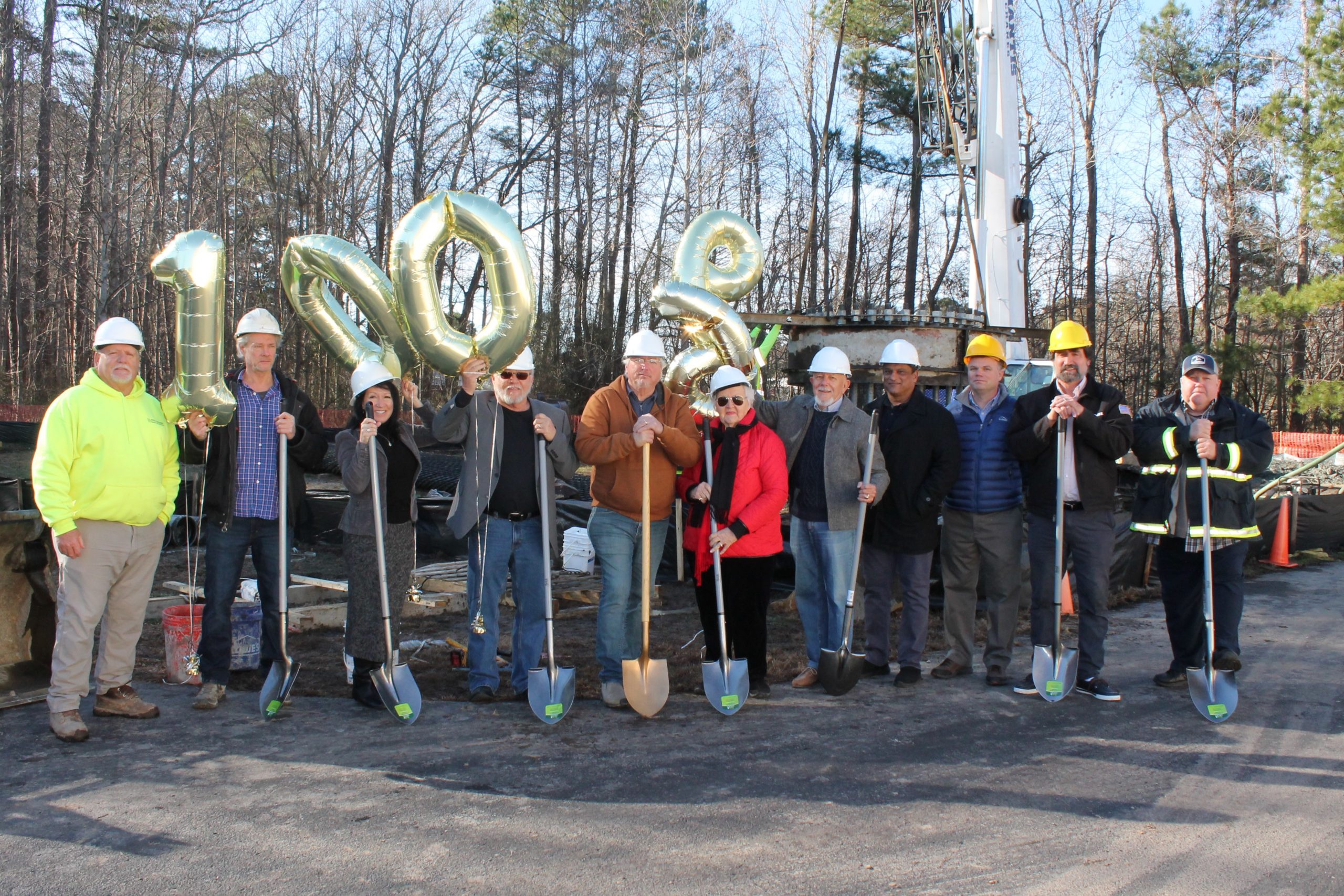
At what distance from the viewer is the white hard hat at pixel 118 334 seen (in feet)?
15.9

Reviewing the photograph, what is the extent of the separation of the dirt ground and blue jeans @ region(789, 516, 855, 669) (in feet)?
1.26

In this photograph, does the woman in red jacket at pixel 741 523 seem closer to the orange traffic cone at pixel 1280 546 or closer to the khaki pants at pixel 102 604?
the khaki pants at pixel 102 604

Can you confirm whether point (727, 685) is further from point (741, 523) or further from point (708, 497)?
point (708, 497)

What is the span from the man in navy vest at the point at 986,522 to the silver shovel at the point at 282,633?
3764mm

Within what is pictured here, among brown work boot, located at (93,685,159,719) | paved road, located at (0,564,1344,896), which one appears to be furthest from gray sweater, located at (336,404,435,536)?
brown work boot, located at (93,685,159,719)

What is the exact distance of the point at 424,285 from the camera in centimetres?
516

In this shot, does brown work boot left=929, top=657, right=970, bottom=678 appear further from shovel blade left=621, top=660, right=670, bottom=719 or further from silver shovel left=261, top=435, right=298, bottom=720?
silver shovel left=261, top=435, right=298, bottom=720

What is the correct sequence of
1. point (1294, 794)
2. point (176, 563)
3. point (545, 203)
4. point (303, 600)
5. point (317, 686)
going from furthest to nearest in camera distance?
point (545, 203), point (176, 563), point (303, 600), point (317, 686), point (1294, 794)

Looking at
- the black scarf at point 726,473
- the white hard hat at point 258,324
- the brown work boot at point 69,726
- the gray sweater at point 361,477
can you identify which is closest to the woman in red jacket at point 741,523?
the black scarf at point 726,473

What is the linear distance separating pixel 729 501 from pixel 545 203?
28.6 metres

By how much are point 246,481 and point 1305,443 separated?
2877cm

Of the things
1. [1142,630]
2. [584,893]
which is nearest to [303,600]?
[584,893]

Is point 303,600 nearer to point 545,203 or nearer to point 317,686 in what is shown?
point 317,686

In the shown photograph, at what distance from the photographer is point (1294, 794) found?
421 cm
